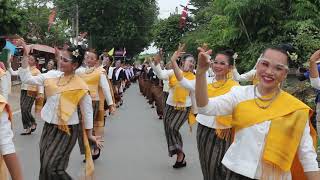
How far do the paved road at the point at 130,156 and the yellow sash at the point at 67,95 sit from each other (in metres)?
2.12

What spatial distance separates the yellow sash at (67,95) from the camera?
5.60 meters

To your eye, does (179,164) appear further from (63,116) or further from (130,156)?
(63,116)

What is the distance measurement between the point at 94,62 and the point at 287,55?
→ 5466mm

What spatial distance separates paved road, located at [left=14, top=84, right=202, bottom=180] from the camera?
25.8 feet

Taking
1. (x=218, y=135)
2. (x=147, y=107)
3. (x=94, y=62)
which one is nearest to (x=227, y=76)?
(x=218, y=135)

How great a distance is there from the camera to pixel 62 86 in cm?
577

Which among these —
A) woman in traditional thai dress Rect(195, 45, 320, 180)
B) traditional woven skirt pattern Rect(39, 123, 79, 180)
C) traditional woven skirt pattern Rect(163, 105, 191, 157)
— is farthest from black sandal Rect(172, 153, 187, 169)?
woman in traditional thai dress Rect(195, 45, 320, 180)

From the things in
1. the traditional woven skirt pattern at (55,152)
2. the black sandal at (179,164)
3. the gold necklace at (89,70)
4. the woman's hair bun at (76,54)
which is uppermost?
the woman's hair bun at (76,54)

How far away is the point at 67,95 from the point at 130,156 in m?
3.84

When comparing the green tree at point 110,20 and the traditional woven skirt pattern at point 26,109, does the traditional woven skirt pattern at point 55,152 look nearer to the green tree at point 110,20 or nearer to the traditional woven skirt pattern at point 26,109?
the traditional woven skirt pattern at point 26,109

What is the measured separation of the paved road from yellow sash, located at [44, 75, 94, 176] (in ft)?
6.96

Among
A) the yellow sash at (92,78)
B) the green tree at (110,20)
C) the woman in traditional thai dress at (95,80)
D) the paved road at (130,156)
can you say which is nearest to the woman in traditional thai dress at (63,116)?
the paved road at (130,156)

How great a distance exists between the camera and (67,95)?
5730 mm

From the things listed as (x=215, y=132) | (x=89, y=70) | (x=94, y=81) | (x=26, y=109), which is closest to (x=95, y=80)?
(x=94, y=81)
